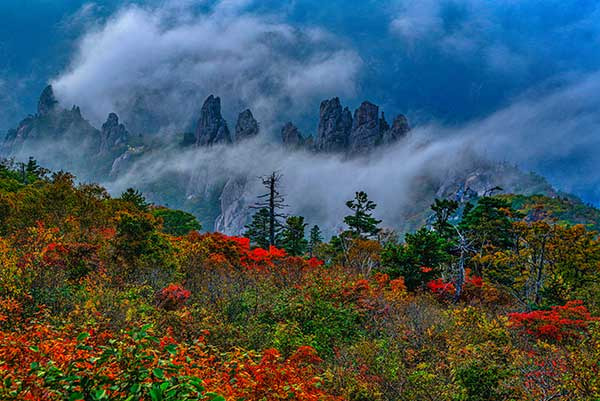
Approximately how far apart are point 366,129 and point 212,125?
8623 cm

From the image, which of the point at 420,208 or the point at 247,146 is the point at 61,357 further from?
the point at 247,146

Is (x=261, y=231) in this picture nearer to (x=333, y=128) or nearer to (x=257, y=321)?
(x=257, y=321)

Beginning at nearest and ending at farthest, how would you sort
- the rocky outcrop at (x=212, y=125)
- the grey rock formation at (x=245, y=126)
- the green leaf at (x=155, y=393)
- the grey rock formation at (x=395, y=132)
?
the green leaf at (x=155, y=393) < the grey rock formation at (x=395, y=132) < the grey rock formation at (x=245, y=126) < the rocky outcrop at (x=212, y=125)

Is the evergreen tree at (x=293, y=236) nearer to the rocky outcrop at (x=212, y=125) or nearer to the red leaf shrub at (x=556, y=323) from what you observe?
the red leaf shrub at (x=556, y=323)

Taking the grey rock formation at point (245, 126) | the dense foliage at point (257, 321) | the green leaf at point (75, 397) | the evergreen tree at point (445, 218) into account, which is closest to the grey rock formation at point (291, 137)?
the grey rock formation at point (245, 126)

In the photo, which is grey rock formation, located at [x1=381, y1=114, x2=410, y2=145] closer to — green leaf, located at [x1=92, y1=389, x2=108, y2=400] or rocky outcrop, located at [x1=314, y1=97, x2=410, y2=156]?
rocky outcrop, located at [x1=314, y1=97, x2=410, y2=156]

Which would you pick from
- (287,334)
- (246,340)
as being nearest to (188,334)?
(246,340)

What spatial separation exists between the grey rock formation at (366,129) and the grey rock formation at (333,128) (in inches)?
183

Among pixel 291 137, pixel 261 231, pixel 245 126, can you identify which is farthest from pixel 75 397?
pixel 245 126

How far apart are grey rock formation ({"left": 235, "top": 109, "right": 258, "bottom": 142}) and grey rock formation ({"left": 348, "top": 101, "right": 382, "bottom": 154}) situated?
55.2 metres

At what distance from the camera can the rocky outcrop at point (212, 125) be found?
194150mm

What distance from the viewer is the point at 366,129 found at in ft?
487

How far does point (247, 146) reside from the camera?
592 ft

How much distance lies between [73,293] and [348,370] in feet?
25.6
